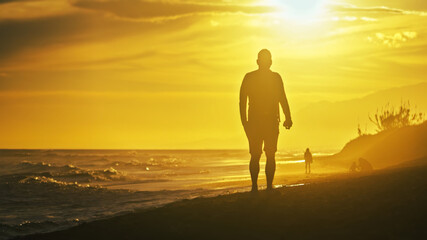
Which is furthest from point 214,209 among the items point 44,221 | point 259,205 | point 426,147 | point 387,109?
point 387,109

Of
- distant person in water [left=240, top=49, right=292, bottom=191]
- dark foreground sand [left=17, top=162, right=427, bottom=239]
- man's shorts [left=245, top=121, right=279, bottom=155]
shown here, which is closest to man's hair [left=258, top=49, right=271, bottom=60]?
distant person in water [left=240, top=49, right=292, bottom=191]

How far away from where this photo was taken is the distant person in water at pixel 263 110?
37.0 ft

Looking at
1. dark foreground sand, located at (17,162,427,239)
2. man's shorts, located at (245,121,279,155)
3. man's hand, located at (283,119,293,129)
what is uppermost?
man's hand, located at (283,119,293,129)

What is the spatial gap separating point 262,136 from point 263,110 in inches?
20.3

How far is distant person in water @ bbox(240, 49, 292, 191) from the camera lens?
11.3 m

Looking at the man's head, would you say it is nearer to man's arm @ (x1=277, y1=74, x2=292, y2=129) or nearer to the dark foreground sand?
man's arm @ (x1=277, y1=74, x2=292, y2=129)

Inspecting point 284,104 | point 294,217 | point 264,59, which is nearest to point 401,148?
point 284,104

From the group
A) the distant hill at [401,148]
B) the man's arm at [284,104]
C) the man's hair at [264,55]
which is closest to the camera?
the man's hair at [264,55]

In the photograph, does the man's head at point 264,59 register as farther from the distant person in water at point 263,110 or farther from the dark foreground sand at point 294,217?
the dark foreground sand at point 294,217

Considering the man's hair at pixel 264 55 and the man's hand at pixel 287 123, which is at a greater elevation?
the man's hair at pixel 264 55

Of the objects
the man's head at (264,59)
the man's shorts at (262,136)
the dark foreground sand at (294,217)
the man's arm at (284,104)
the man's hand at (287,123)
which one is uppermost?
the man's head at (264,59)

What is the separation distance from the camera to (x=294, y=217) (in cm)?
938

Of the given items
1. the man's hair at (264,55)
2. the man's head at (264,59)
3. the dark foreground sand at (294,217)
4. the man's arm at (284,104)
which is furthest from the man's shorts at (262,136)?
the man's hair at (264,55)

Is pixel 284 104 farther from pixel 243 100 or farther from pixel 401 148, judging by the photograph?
pixel 401 148
